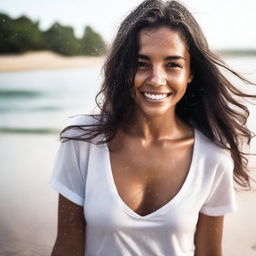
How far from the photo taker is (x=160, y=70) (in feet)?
5.10

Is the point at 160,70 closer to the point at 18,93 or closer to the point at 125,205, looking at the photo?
the point at 125,205

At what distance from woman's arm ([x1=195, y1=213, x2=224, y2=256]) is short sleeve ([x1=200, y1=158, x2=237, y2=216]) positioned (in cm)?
4

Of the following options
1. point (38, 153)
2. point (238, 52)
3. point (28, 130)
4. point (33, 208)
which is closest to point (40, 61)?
point (28, 130)

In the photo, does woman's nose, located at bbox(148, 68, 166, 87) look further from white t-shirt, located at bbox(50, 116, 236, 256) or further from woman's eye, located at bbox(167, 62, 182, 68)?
white t-shirt, located at bbox(50, 116, 236, 256)

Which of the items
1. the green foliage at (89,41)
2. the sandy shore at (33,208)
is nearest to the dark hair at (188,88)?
the sandy shore at (33,208)

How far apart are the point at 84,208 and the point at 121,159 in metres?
0.21

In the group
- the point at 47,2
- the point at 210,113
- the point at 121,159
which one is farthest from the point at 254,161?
the point at 47,2

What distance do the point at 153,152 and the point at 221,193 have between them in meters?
0.28

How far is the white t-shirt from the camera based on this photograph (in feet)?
5.14

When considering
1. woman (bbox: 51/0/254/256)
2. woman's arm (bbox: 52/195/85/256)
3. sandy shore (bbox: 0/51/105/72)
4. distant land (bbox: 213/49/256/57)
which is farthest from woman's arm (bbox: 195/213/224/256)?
sandy shore (bbox: 0/51/105/72)

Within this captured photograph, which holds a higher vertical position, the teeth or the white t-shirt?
the teeth

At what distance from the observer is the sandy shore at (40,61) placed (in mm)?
3417

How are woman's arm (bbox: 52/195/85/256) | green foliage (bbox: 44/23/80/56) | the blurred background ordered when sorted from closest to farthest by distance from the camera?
woman's arm (bbox: 52/195/85/256)
the blurred background
green foliage (bbox: 44/23/80/56)

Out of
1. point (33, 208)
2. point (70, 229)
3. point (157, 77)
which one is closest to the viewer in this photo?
point (157, 77)
